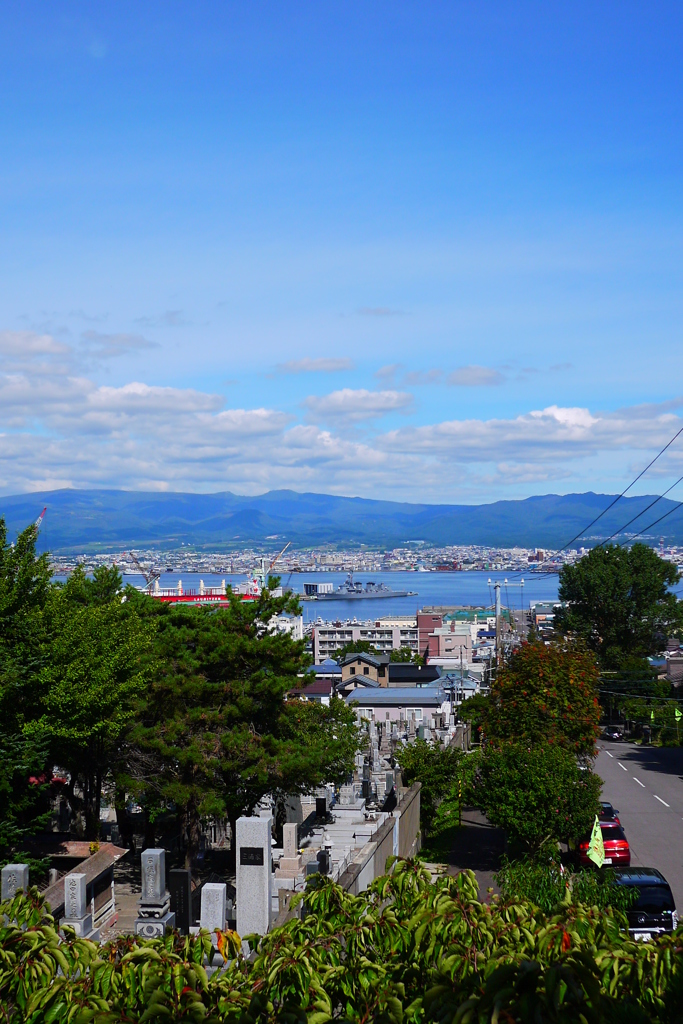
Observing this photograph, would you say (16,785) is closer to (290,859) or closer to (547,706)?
(290,859)

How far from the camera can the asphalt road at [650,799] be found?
18.6m

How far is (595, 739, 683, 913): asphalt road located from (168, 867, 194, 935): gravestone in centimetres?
853

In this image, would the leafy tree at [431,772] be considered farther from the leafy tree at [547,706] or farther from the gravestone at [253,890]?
the gravestone at [253,890]

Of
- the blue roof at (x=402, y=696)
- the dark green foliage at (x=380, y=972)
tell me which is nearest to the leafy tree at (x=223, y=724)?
the dark green foliage at (x=380, y=972)

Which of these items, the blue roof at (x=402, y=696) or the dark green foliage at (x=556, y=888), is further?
the blue roof at (x=402, y=696)

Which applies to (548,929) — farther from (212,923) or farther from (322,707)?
(322,707)

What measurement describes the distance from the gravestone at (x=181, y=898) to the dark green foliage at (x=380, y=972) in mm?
6597

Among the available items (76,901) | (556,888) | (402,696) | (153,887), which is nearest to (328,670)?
(402,696)

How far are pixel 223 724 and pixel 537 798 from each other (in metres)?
6.77

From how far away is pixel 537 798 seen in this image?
55.4 feet

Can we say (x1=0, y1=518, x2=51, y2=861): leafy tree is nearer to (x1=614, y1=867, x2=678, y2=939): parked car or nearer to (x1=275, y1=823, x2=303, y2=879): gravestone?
(x1=275, y1=823, x2=303, y2=879): gravestone

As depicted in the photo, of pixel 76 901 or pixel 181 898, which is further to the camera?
pixel 76 901

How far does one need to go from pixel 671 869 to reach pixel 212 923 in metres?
12.4

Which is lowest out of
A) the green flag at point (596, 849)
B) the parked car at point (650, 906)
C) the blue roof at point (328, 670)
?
the blue roof at point (328, 670)
